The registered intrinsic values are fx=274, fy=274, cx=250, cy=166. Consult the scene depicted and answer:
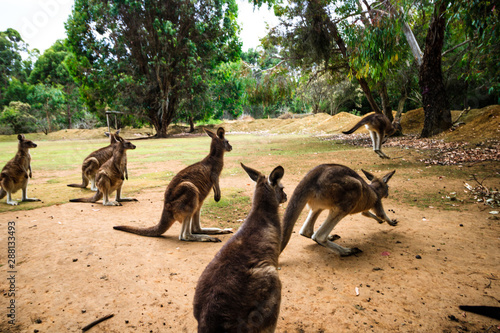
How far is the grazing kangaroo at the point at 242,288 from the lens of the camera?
4.77 feet

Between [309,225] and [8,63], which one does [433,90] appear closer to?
[309,225]

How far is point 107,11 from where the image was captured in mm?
19312

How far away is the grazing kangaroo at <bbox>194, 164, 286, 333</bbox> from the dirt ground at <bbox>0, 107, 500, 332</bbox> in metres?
0.47

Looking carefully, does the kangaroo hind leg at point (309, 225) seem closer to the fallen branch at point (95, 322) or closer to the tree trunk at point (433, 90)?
the fallen branch at point (95, 322)

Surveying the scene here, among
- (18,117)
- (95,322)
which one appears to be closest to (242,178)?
(95,322)

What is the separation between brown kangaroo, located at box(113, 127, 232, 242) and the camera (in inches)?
125

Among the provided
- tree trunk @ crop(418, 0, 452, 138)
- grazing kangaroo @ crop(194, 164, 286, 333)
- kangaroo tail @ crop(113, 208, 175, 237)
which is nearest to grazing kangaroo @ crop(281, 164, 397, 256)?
grazing kangaroo @ crop(194, 164, 286, 333)

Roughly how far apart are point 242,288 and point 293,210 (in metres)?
1.36

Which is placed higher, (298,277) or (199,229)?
(199,229)

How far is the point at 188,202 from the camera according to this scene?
3162 millimetres

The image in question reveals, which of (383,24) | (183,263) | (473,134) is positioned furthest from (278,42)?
(183,263)

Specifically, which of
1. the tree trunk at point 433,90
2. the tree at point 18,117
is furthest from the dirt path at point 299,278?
the tree at point 18,117

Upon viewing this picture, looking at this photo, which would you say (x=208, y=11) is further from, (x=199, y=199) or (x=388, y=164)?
(x=199, y=199)

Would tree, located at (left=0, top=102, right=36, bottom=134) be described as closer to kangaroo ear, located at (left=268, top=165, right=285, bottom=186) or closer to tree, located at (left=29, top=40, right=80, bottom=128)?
tree, located at (left=29, top=40, right=80, bottom=128)
